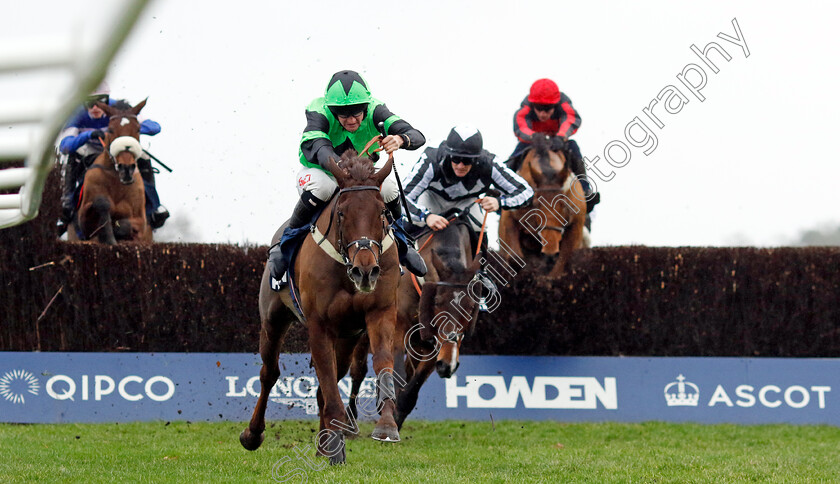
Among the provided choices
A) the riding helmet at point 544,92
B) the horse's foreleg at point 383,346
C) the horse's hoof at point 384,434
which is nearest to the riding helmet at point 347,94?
the horse's foreleg at point 383,346

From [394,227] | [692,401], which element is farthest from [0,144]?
[692,401]

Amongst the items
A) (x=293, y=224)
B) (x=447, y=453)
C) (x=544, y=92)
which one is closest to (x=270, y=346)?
(x=293, y=224)

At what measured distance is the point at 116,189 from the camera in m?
12.1

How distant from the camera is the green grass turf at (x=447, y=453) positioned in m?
5.43

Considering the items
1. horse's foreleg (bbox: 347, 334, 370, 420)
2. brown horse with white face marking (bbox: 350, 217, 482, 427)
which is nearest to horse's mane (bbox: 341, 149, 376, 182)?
brown horse with white face marking (bbox: 350, 217, 482, 427)

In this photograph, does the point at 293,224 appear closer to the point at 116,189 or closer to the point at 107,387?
the point at 107,387

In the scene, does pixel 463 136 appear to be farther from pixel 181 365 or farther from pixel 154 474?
pixel 154 474

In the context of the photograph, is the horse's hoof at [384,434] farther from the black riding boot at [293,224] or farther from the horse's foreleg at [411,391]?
the horse's foreleg at [411,391]

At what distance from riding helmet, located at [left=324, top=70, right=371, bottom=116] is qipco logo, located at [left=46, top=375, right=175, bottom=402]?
345 centimetres

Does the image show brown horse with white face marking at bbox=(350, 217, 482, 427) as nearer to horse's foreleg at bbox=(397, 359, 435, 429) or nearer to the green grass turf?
horse's foreleg at bbox=(397, 359, 435, 429)

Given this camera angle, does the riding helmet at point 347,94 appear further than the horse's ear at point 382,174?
Yes

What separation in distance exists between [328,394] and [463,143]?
3.27 metres

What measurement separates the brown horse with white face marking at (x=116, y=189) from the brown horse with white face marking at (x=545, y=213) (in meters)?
4.35

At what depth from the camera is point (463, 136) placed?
8.48 m
